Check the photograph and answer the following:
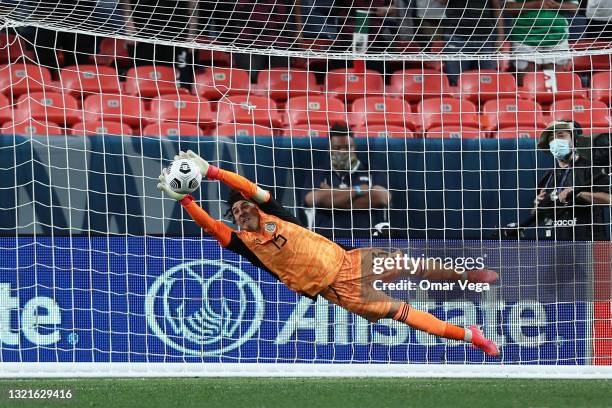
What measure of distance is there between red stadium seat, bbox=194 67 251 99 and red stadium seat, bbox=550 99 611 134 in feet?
9.85

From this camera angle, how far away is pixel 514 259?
9.60m

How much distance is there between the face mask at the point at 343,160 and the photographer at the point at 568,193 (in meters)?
1.54

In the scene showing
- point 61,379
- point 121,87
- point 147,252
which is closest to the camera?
point 61,379

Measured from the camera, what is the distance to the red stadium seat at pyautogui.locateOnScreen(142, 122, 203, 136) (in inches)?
402

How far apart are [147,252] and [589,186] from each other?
3.65m

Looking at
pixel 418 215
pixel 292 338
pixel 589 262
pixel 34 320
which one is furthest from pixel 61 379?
pixel 589 262

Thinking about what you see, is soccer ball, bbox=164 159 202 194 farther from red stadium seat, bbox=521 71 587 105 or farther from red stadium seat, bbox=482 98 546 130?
red stadium seat, bbox=521 71 587 105

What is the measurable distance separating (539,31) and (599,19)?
3.99 ft

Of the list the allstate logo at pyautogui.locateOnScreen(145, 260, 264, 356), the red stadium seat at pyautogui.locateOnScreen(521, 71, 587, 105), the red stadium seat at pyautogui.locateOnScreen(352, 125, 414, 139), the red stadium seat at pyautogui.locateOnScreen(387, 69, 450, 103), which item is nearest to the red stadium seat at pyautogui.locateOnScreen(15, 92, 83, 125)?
the allstate logo at pyautogui.locateOnScreen(145, 260, 264, 356)

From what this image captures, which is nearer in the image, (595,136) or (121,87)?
(595,136)

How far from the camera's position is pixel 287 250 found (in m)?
8.88

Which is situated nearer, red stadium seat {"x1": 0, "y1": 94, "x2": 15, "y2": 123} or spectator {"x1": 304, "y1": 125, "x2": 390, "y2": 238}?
spectator {"x1": 304, "y1": 125, "x2": 390, "y2": 238}

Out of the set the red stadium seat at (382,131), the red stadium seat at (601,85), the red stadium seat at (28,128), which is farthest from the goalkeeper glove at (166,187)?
the red stadium seat at (601,85)

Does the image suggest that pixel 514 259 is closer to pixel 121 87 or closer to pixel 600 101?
pixel 600 101
